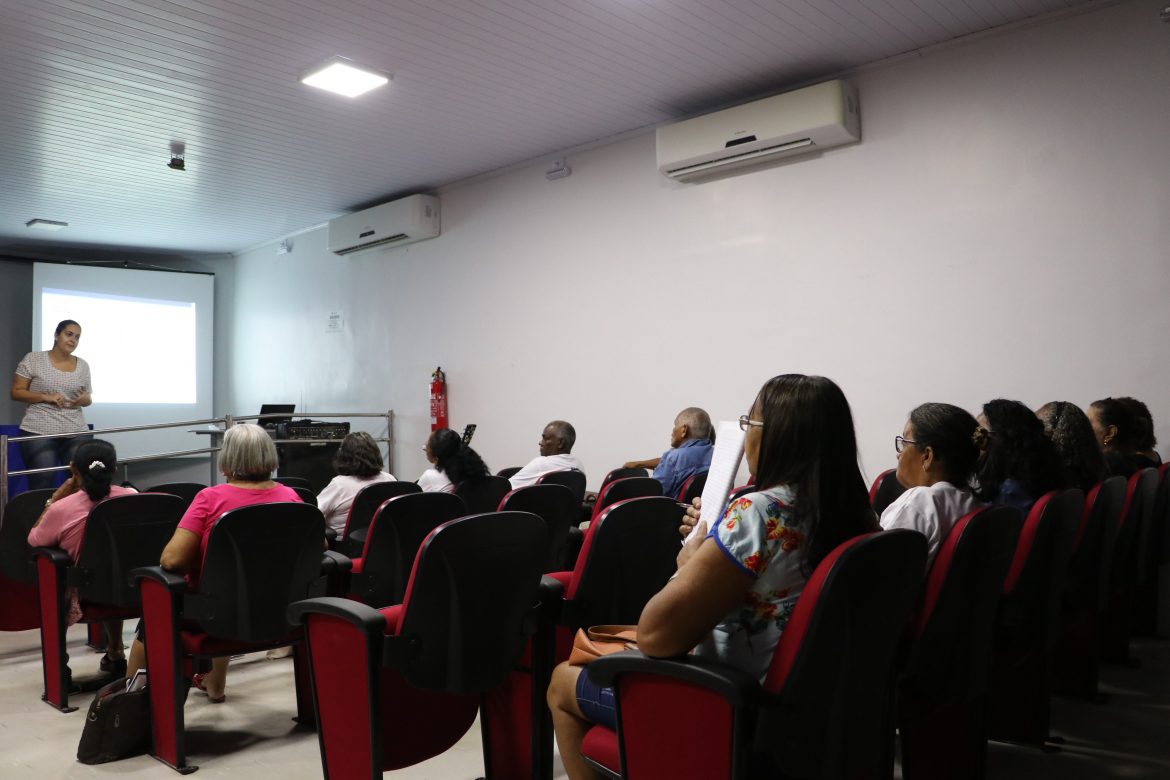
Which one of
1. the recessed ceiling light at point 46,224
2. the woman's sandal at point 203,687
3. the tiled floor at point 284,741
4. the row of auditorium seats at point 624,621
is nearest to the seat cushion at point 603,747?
the row of auditorium seats at point 624,621

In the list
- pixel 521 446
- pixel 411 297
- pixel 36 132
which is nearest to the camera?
pixel 36 132

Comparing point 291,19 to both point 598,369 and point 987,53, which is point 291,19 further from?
point 987,53

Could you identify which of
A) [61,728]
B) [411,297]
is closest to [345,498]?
[61,728]

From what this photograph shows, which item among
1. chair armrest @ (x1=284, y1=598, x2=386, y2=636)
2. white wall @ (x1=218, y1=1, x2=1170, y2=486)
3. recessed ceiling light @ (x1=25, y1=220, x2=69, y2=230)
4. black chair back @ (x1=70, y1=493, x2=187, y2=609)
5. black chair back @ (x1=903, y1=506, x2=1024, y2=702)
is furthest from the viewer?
recessed ceiling light @ (x1=25, y1=220, x2=69, y2=230)

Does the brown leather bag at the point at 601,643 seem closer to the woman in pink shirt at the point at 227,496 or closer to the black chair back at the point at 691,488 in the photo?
the woman in pink shirt at the point at 227,496

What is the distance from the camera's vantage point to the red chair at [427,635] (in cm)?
202

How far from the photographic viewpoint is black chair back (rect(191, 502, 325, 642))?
267 centimetres

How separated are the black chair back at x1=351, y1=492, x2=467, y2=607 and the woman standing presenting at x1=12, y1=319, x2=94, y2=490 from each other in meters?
4.74

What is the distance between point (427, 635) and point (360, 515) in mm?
1676

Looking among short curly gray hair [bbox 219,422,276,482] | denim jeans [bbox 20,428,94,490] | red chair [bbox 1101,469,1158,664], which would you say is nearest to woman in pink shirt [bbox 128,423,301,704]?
short curly gray hair [bbox 219,422,276,482]

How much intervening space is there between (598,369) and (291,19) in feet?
10.3

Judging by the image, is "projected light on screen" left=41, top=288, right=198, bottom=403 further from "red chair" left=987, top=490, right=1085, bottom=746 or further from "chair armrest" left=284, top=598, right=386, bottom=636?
"red chair" left=987, top=490, right=1085, bottom=746

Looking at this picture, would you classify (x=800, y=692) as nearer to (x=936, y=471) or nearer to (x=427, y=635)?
(x=427, y=635)

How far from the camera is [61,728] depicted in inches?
121
